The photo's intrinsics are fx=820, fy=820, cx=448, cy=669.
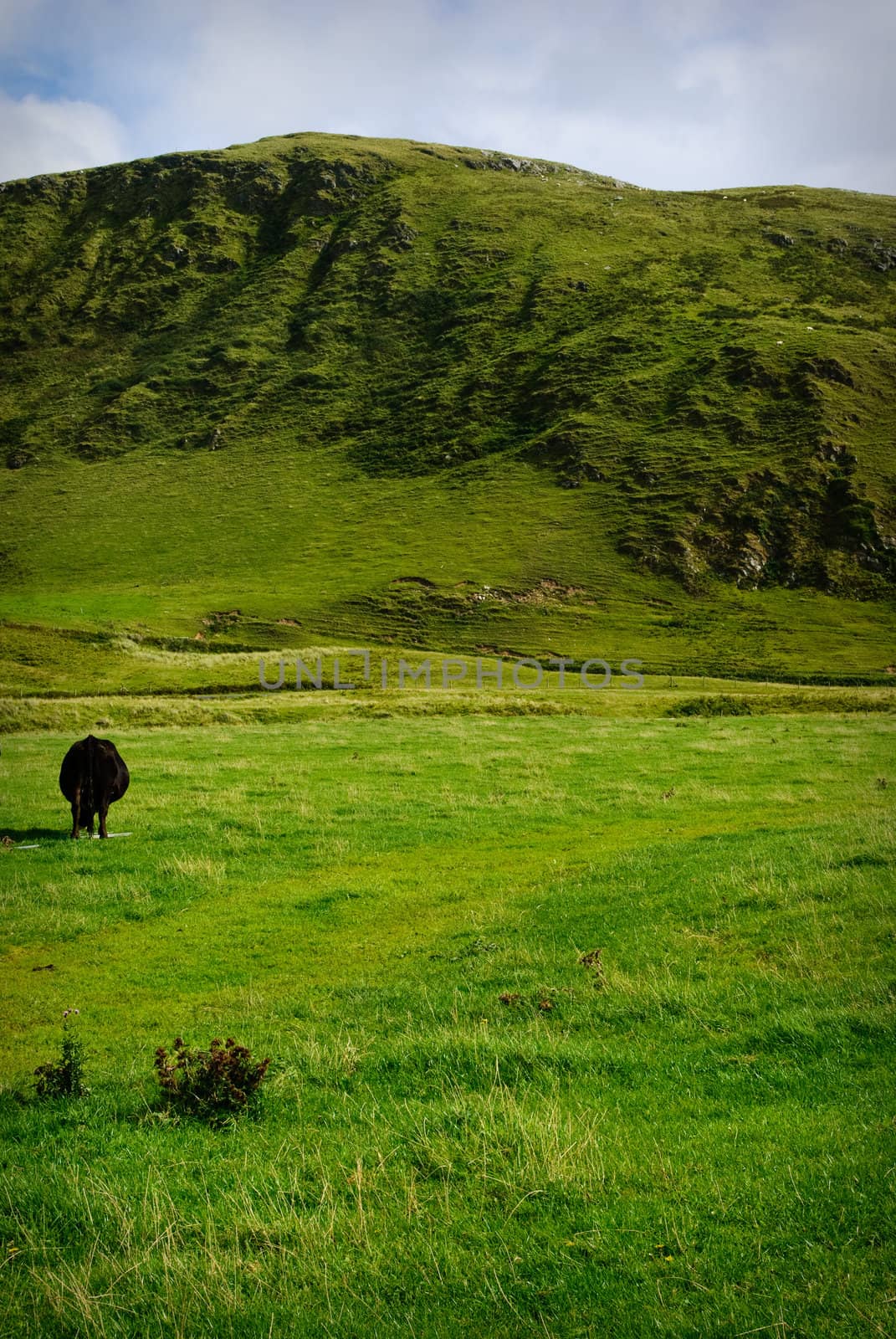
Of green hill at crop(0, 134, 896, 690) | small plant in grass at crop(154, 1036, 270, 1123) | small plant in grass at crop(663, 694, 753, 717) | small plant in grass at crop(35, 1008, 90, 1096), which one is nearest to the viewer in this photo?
small plant in grass at crop(154, 1036, 270, 1123)

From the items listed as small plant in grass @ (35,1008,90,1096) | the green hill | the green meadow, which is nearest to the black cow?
the green meadow

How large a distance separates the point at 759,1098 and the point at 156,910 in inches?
398

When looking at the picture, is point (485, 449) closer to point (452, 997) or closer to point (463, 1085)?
point (452, 997)

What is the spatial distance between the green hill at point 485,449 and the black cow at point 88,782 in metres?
45.0

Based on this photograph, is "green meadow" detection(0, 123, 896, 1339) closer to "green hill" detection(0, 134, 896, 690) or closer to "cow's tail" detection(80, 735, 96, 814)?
"cow's tail" detection(80, 735, 96, 814)

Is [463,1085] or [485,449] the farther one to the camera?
[485,449]

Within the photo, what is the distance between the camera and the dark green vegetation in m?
4.77

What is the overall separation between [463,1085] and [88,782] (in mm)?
13639

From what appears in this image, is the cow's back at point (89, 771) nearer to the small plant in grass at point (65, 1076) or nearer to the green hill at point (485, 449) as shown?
the small plant in grass at point (65, 1076)

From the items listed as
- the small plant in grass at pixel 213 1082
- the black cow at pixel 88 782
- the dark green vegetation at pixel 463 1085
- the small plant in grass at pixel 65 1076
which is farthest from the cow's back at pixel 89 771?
the small plant in grass at pixel 213 1082

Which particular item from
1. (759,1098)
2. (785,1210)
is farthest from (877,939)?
(785,1210)

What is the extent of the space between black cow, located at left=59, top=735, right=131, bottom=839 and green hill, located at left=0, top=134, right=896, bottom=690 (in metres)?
45.0

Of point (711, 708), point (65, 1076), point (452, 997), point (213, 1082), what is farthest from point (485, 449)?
point (213, 1082)

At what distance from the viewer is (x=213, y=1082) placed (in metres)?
7.16
